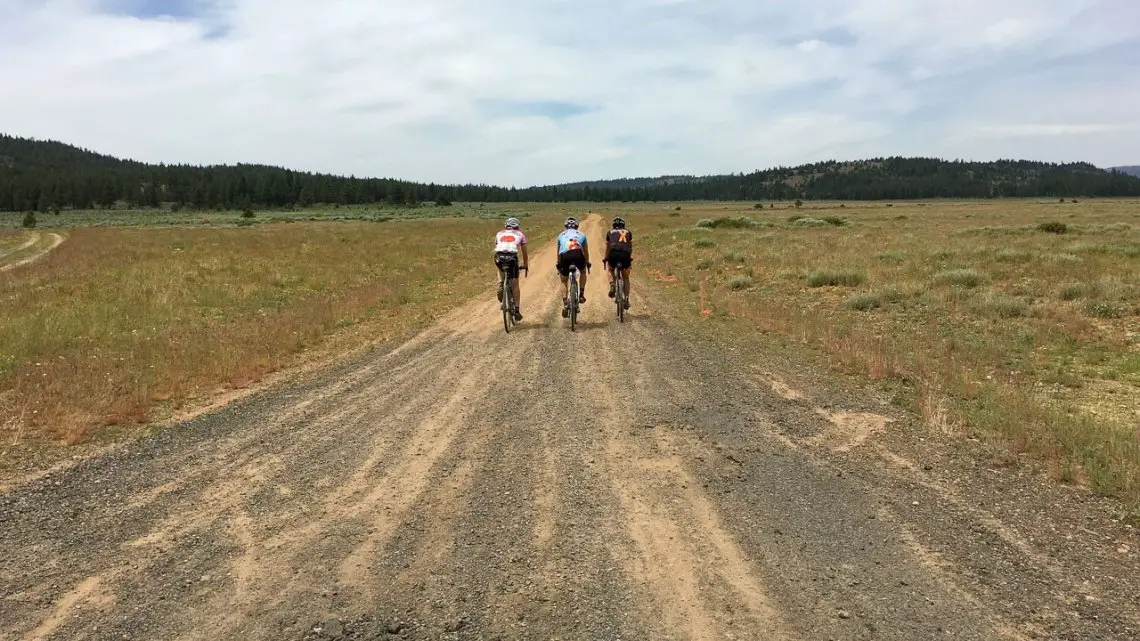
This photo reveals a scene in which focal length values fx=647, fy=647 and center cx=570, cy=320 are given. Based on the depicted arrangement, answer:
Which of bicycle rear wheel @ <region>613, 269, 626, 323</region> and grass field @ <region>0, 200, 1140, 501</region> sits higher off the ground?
bicycle rear wheel @ <region>613, 269, 626, 323</region>

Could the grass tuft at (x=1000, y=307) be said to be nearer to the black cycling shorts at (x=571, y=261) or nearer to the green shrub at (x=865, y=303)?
the green shrub at (x=865, y=303)

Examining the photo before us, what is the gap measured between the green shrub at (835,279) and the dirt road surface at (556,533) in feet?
37.9

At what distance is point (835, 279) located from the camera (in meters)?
18.5

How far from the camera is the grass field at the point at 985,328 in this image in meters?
6.36

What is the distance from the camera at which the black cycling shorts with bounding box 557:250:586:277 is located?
41.2ft

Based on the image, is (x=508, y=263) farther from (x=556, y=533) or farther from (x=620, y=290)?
(x=556, y=533)

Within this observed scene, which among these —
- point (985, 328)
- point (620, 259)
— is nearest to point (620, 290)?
point (620, 259)

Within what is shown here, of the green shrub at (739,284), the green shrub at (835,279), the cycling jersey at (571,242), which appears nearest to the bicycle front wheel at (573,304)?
the cycling jersey at (571,242)

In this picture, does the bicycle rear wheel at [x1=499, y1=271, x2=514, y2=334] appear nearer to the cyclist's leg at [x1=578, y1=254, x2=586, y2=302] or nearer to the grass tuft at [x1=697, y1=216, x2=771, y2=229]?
the cyclist's leg at [x1=578, y1=254, x2=586, y2=302]

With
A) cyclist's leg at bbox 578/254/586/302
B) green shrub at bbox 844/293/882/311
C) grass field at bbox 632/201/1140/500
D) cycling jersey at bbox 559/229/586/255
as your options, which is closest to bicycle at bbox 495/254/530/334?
cycling jersey at bbox 559/229/586/255

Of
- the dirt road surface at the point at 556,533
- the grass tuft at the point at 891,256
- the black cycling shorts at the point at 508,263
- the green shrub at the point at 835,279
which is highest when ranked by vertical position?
the black cycling shorts at the point at 508,263

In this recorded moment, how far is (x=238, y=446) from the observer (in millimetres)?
6281

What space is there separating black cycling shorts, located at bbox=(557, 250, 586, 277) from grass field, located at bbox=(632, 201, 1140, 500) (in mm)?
3754

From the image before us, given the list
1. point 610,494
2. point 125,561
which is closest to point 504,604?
point 610,494
